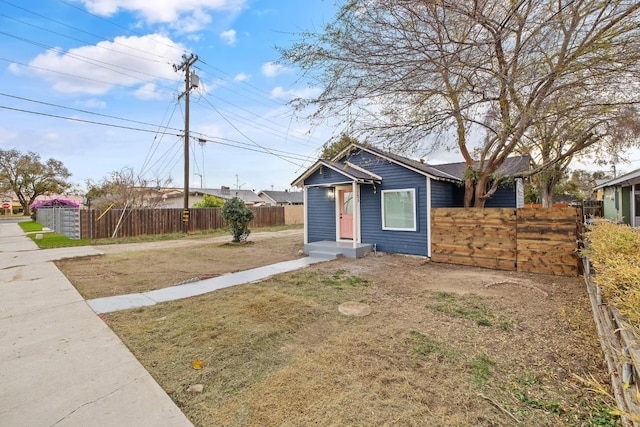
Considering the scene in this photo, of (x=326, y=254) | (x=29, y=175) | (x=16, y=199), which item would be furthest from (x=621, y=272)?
(x=16, y=199)

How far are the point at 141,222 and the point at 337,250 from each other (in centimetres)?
1111

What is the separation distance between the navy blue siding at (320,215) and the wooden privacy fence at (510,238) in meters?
3.51

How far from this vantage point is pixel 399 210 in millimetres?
8789

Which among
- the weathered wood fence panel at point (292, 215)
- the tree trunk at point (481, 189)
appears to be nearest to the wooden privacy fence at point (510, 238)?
the tree trunk at point (481, 189)

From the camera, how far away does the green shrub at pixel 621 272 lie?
2.01 m

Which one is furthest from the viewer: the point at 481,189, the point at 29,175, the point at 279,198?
the point at 279,198

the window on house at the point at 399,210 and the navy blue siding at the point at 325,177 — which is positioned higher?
the navy blue siding at the point at 325,177

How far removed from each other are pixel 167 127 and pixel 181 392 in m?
16.0

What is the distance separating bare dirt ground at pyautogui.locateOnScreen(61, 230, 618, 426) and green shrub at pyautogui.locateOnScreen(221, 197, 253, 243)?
6.14 metres

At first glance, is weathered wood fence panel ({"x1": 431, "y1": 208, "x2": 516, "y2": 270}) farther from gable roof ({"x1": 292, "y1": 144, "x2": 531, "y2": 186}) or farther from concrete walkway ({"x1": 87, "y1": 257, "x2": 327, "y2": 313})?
concrete walkway ({"x1": 87, "y1": 257, "x2": 327, "y2": 313})

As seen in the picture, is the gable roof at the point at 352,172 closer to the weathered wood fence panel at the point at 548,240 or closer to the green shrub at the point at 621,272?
the weathered wood fence panel at the point at 548,240

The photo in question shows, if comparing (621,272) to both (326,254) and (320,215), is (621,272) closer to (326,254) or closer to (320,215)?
(326,254)

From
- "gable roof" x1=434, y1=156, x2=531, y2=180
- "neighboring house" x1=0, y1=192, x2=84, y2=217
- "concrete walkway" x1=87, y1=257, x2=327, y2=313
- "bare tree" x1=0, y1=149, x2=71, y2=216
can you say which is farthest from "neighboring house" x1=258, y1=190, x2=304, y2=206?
"concrete walkway" x1=87, y1=257, x2=327, y2=313

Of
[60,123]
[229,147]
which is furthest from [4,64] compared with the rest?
[229,147]
